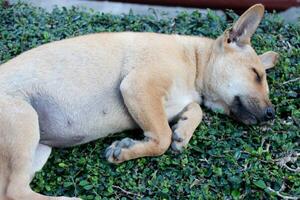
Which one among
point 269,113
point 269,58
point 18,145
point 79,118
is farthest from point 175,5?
point 18,145

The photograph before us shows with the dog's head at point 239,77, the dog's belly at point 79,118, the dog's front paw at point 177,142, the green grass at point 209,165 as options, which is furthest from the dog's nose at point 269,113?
the dog's belly at point 79,118

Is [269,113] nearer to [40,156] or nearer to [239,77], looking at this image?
[239,77]

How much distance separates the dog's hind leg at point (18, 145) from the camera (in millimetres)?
4633

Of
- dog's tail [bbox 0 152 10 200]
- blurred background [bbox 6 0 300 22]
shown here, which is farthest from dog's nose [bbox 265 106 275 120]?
blurred background [bbox 6 0 300 22]

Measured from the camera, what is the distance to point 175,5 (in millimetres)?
7977

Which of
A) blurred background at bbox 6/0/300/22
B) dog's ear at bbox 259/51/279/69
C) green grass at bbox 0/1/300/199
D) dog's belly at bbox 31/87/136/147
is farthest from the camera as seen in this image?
blurred background at bbox 6/0/300/22

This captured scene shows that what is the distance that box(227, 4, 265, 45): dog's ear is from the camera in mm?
5883

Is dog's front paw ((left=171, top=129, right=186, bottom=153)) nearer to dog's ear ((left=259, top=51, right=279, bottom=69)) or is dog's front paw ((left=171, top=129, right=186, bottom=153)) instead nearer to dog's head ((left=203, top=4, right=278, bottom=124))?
dog's head ((left=203, top=4, right=278, bottom=124))

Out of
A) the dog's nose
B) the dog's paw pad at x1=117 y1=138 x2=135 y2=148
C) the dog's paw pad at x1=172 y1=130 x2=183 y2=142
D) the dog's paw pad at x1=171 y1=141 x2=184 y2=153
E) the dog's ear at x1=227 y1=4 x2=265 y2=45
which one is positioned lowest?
the dog's paw pad at x1=171 y1=141 x2=184 y2=153

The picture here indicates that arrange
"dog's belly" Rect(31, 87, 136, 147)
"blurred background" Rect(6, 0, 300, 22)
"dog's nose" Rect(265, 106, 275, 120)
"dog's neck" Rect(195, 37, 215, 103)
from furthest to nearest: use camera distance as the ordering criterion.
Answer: "blurred background" Rect(6, 0, 300, 22) → "dog's neck" Rect(195, 37, 215, 103) → "dog's nose" Rect(265, 106, 275, 120) → "dog's belly" Rect(31, 87, 136, 147)

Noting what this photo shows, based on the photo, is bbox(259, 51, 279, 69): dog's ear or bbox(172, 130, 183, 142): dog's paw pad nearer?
bbox(172, 130, 183, 142): dog's paw pad

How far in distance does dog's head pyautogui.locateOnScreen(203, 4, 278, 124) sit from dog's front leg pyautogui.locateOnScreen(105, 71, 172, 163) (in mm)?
689

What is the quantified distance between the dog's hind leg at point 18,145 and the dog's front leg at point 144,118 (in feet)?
2.28

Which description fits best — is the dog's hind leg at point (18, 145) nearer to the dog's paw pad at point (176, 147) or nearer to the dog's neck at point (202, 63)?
the dog's paw pad at point (176, 147)
